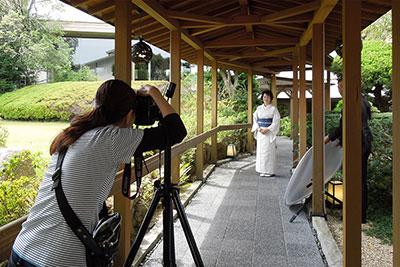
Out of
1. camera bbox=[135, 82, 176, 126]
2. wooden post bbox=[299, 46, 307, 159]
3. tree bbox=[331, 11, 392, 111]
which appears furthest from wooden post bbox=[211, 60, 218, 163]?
camera bbox=[135, 82, 176, 126]

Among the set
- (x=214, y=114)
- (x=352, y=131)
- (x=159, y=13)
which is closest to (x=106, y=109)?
(x=352, y=131)

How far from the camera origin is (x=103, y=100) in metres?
1.21

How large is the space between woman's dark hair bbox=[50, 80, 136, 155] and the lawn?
235 centimetres

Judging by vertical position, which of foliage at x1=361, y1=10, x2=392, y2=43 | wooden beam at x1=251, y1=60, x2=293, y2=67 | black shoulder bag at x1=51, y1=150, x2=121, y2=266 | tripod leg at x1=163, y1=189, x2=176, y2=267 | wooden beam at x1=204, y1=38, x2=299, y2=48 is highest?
foliage at x1=361, y1=10, x2=392, y2=43

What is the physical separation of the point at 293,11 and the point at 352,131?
7.05 ft

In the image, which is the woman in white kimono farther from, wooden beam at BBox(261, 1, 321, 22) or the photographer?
the photographer

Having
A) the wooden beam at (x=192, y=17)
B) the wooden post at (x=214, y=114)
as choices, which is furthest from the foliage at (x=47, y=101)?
the wooden post at (x=214, y=114)

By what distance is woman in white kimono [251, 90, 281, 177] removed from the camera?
5703 millimetres

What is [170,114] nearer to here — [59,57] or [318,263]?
[318,263]

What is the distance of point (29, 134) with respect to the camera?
11.6 ft

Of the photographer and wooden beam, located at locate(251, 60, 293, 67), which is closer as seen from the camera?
the photographer

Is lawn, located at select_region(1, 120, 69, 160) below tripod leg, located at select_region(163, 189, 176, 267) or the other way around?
the other way around

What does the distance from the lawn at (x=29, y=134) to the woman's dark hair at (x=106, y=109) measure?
235 cm

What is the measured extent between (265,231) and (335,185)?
1.19m
